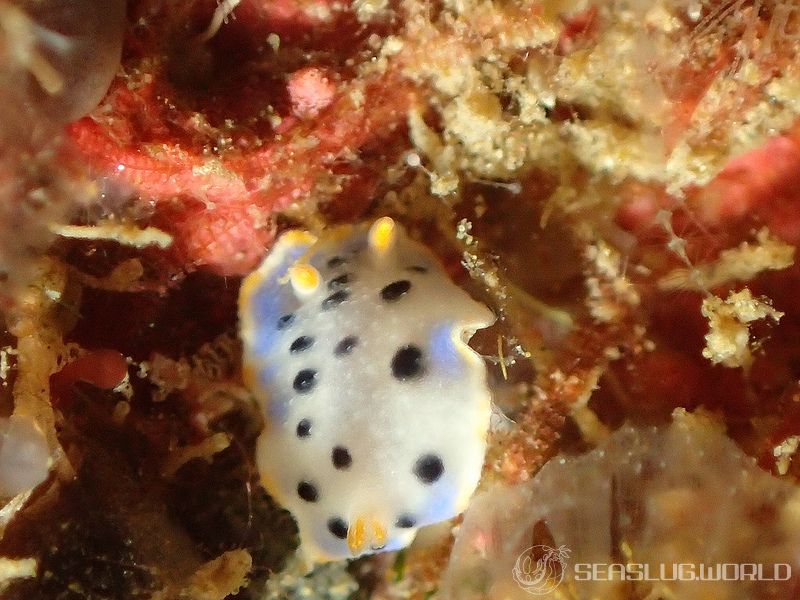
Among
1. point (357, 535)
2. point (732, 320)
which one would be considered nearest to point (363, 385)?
point (357, 535)

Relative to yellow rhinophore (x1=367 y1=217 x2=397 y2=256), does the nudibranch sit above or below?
below

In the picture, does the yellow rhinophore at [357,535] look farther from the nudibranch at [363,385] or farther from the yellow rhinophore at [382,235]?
the yellow rhinophore at [382,235]

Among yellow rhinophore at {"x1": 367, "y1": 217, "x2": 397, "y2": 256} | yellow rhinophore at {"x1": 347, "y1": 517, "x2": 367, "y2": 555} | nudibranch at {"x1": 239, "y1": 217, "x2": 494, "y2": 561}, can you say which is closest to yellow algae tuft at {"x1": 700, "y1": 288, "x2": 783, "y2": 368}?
nudibranch at {"x1": 239, "y1": 217, "x2": 494, "y2": 561}

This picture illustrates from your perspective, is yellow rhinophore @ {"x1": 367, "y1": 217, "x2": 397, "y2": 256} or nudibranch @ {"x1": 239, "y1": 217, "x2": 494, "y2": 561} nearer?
nudibranch @ {"x1": 239, "y1": 217, "x2": 494, "y2": 561}

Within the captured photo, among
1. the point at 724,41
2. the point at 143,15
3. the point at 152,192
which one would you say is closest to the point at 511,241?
the point at 724,41

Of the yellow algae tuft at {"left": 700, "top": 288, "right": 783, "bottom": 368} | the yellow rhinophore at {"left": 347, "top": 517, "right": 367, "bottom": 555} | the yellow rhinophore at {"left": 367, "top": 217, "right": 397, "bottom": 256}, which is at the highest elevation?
the yellow rhinophore at {"left": 367, "top": 217, "right": 397, "bottom": 256}

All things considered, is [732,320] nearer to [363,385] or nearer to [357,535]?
[363,385]

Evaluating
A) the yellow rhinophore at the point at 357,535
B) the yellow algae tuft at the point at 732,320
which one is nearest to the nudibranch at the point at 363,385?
the yellow rhinophore at the point at 357,535

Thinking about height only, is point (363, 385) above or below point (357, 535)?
above

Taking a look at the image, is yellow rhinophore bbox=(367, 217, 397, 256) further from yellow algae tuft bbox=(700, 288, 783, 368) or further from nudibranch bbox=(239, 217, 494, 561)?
yellow algae tuft bbox=(700, 288, 783, 368)
